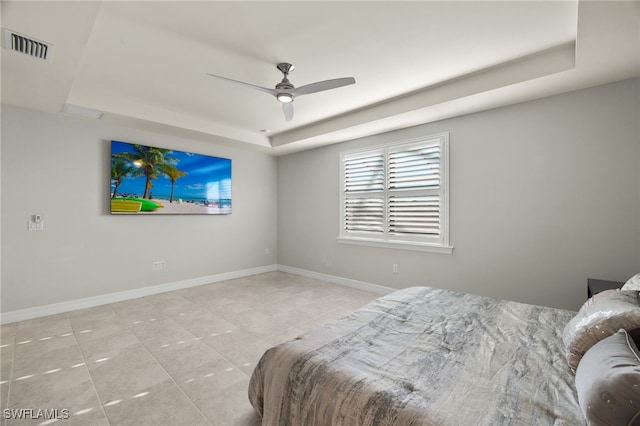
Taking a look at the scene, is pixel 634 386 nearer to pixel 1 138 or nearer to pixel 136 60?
pixel 136 60

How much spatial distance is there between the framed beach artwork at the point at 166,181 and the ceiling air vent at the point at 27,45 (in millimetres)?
1915

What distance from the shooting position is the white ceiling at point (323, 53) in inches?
79.5

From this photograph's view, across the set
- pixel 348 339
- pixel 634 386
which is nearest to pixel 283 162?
pixel 348 339

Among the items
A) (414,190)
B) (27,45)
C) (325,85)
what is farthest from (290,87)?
(414,190)

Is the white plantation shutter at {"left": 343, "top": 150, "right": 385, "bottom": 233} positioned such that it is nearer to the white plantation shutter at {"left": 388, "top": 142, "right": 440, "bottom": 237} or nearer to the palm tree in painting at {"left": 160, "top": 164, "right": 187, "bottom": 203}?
the white plantation shutter at {"left": 388, "top": 142, "right": 440, "bottom": 237}

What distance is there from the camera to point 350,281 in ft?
16.1

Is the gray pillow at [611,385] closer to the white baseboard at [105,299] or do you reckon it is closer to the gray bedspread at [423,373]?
the gray bedspread at [423,373]

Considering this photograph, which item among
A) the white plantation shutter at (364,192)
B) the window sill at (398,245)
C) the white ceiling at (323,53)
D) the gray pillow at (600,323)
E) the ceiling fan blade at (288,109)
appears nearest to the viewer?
the gray pillow at (600,323)

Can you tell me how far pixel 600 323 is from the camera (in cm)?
132

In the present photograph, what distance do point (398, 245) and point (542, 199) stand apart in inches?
71.9

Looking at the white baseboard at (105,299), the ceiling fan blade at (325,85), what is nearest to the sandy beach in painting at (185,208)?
the white baseboard at (105,299)

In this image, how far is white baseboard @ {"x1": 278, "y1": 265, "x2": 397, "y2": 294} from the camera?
4.54 meters

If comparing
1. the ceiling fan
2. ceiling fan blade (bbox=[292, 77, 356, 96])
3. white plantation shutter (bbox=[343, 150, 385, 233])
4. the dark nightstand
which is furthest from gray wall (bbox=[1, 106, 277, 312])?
the dark nightstand

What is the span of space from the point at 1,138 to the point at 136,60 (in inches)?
81.9
